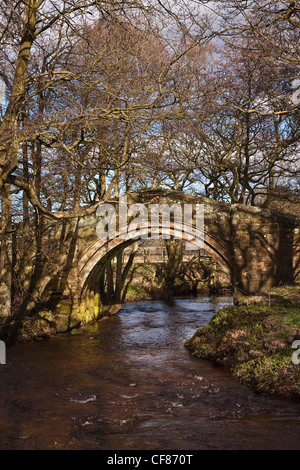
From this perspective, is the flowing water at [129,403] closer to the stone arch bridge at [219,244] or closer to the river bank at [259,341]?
the river bank at [259,341]

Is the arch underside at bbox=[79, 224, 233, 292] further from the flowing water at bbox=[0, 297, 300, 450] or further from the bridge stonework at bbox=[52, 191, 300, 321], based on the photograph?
the flowing water at bbox=[0, 297, 300, 450]

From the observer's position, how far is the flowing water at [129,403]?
206 inches

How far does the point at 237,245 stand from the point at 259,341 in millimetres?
5241

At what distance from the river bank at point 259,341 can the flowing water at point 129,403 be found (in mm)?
254

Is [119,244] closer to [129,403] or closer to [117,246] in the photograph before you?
[117,246]

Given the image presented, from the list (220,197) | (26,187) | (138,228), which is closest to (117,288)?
(138,228)

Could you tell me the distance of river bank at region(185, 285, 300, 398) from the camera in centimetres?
688

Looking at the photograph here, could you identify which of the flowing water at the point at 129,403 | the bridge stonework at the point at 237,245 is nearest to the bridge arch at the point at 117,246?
the bridge stonework at the point at 237,245

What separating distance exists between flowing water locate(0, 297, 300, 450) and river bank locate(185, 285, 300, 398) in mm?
254

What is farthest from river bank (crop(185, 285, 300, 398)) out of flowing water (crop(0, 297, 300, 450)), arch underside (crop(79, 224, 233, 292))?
arch underside (crop(79, 224, 233, 292))

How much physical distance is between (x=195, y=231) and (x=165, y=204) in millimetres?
1306

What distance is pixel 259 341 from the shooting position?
322 inches

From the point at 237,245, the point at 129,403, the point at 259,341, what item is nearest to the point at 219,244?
the point at 237,245
